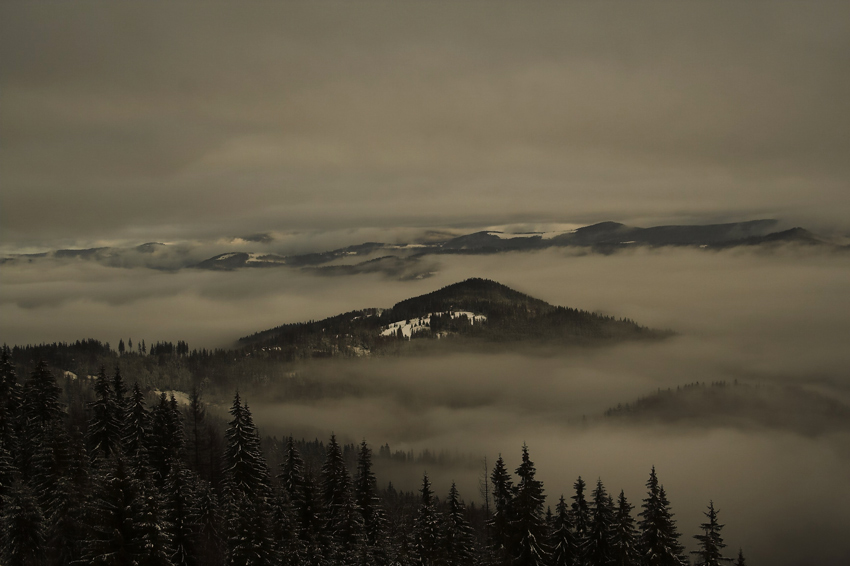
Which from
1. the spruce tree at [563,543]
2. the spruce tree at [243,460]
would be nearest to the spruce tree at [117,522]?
the spruce tree at [243,460]

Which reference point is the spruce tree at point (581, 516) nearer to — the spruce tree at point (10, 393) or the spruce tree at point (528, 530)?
the spruce tree at point (528, 530)

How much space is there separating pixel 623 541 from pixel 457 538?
570 inches

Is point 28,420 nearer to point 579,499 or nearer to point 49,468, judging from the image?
point 49,468

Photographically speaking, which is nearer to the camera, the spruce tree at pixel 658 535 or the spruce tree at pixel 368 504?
the spruce tree at pixel 658 535

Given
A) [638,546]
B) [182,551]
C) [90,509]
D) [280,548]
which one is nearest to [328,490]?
[280,548]

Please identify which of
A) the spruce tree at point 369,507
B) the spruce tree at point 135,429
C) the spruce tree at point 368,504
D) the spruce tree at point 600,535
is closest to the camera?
the spruce tree at point 600,535

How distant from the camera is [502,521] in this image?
43562mm

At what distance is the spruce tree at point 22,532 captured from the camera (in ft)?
110

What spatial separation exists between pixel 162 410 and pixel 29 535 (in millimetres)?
20735

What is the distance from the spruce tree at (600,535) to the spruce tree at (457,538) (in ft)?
34.5

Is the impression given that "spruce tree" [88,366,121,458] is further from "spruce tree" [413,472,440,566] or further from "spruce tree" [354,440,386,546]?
"spruce tree" [413,472,440,566]

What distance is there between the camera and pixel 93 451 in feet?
166

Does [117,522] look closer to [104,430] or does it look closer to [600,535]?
[104,430]

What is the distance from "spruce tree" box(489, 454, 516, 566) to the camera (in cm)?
4219
